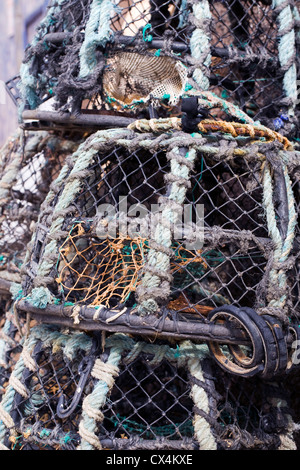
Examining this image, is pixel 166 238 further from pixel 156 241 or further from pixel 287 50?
pixel 287 50

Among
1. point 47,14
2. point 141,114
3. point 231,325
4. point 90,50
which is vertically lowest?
point 231,325

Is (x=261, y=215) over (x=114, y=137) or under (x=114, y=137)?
under

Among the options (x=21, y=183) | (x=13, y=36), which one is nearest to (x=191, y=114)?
(x=21, y=183)

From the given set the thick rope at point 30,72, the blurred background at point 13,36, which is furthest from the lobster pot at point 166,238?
the blurred background at point 13,36

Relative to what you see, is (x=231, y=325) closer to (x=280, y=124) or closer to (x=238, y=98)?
(x=280, y=124)

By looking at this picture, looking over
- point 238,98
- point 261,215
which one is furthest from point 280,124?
point 261,215

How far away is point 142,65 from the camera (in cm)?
154

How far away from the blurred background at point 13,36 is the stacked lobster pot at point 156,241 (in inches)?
79.2

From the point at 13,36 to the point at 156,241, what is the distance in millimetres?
3073

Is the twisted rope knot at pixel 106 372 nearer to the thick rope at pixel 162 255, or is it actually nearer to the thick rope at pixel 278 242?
the thick rope at pixel 162 255

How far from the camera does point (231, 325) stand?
3.90 ft

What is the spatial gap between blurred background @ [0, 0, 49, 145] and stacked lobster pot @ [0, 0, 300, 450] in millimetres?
2012

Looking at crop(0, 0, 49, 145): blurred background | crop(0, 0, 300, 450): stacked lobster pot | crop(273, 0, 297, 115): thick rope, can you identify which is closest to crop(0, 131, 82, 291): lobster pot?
crop(0, 0, 300, 450): stacked lobster pot
